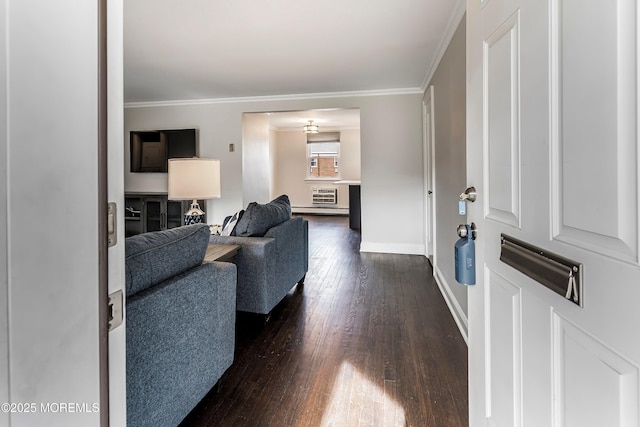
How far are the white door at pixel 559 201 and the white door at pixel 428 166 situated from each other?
293 cm

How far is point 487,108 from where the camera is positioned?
103 centimetres

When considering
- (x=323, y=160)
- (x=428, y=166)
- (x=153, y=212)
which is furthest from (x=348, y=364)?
(x=323, y=160)

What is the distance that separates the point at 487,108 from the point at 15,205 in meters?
1.10

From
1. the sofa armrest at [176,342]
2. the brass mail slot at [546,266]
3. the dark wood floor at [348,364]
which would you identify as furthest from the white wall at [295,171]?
the brass mail slot at [546,266]

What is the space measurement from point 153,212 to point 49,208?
535cm

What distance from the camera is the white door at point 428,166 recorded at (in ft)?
12.8

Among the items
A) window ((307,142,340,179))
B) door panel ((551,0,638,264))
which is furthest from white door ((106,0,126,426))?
window ((307,142,340,179))

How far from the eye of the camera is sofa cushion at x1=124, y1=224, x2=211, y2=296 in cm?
121

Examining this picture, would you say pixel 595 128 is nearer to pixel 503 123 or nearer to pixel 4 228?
pixel 503 123

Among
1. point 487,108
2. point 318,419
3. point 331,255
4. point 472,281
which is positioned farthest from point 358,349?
point 331,255

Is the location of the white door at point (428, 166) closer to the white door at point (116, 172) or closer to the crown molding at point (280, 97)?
the crown molding at point (280, 97)

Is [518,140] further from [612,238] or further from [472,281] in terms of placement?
[472,281]

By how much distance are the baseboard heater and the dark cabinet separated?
4.36 metres

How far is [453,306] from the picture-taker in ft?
8.82
